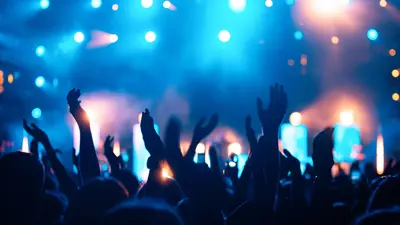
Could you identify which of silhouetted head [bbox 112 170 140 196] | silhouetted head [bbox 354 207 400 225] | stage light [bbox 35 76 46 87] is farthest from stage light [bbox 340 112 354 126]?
silhouetted head [bbox 354 207 400 225]

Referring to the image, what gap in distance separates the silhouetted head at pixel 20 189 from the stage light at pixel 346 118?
16.7m

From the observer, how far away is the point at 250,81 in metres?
16.6

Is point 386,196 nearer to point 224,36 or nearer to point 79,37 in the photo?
point 224,36

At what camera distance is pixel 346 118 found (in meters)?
17.9

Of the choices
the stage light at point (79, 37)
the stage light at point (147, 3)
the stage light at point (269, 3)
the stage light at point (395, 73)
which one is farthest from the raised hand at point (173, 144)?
the stage light at point (395, 73)

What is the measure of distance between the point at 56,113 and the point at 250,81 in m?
6.68

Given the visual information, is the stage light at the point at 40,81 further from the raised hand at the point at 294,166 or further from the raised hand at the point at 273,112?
the raised hand at the point at 273,112

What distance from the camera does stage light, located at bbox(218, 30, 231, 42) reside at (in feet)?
50.1

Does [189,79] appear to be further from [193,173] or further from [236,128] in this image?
[193,173]

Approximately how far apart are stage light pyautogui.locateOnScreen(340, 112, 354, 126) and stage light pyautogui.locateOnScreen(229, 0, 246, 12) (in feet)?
19.2

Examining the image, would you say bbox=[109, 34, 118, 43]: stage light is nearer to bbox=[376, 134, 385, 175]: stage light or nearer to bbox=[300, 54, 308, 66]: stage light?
bbox=[300, 54, 308, 66]: stage light

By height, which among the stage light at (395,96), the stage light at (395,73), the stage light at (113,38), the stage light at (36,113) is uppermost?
the stage light at (113,38)

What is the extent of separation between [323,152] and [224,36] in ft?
43.0

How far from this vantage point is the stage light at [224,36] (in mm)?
15266
